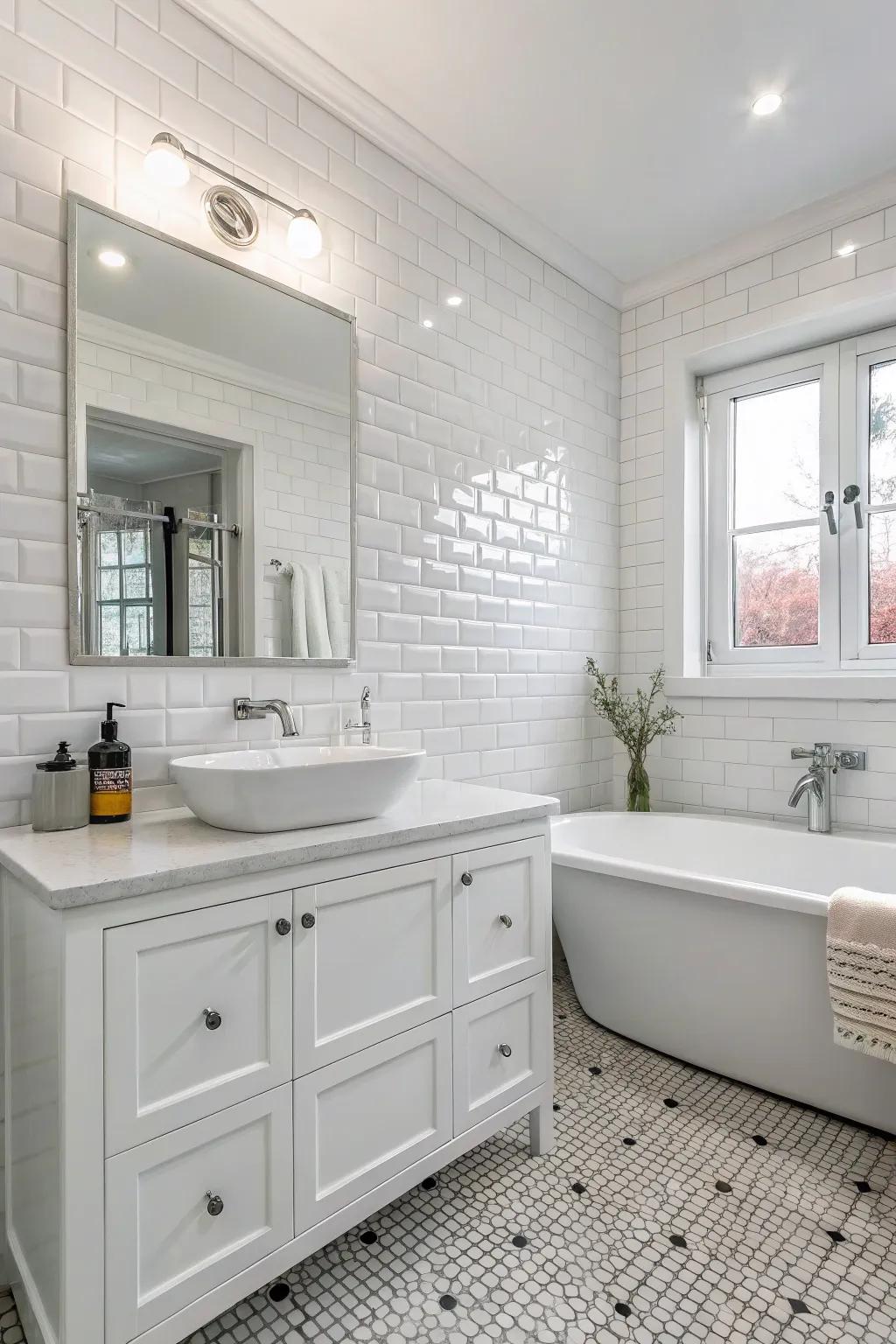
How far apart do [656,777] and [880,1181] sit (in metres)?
1.67

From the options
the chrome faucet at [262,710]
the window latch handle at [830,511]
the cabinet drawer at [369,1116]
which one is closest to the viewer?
the cabinet drawer at [369,1116]

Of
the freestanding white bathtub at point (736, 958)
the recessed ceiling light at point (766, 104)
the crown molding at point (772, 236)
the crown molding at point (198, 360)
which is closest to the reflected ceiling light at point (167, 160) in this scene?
the crown molding at point (198, 360)

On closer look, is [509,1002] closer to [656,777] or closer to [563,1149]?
[563,1149]

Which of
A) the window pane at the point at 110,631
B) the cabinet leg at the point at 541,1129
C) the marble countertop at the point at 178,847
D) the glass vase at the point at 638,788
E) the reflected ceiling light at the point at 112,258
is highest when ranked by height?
the reflected ceiling light at the point at 112,258

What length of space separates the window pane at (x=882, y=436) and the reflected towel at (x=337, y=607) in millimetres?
2056

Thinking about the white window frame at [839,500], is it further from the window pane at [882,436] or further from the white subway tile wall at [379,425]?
the white subway tile wall at [379,425]

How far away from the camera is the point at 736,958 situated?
6.74ft

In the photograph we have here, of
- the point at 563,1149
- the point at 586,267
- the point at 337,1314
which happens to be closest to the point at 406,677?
the point at 563,1149

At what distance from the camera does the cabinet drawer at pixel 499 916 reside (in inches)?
64.9

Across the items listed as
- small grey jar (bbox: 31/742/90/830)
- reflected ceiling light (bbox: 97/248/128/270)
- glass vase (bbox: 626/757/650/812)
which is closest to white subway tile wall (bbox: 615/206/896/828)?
glass vase (bbox: 626/757/650/812)

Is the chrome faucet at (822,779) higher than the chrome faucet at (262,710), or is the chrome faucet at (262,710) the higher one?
the chrome faucet at (262,710)

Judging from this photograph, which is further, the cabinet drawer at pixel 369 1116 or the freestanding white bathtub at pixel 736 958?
the freestanding white bathtub at pixel 736 958

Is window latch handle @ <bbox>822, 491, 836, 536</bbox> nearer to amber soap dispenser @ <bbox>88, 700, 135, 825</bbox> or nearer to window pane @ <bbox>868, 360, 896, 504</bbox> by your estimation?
window pane @ <bbox>868, 360, 896, 504</bbox>

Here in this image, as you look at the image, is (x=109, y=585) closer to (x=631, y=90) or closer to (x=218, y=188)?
(x=218, y=188)
